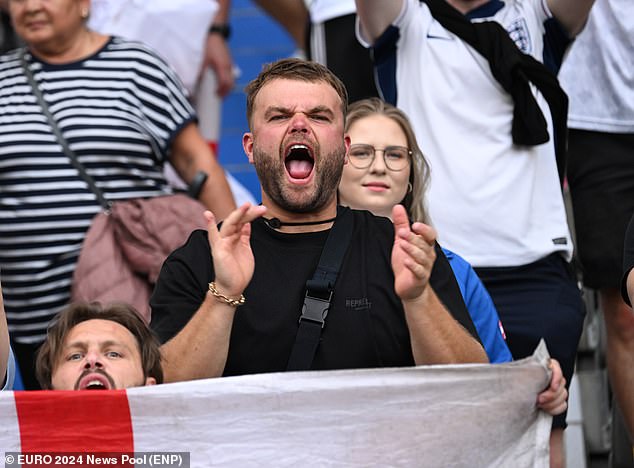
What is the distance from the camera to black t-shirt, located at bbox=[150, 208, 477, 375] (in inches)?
142

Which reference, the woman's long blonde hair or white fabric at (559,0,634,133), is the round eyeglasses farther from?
white fabric at (559,0,634,133)

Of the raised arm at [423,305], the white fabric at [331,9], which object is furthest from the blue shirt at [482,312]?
the white fabric at [331,9]

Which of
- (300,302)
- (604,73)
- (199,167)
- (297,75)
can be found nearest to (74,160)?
(199,167)

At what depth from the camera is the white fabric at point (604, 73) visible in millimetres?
5070

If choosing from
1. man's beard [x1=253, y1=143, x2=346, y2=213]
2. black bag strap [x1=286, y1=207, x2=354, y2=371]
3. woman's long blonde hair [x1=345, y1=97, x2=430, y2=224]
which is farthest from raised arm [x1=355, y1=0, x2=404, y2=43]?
black bag strap [x1=286, y1=207, x2=354, y2=371]

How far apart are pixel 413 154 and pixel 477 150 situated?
280 mm

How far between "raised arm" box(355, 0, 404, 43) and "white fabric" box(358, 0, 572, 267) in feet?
0.12

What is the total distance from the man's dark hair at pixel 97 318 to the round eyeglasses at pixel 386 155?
100 centimetres

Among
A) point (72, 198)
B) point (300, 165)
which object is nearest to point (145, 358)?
point (300, 165)

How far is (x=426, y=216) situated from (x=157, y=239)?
3.33ft

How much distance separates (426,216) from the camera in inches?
176

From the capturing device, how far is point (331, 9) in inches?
215

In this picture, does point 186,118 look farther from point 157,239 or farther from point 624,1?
point 624,1

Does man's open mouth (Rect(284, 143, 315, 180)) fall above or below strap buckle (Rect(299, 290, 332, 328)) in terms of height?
above
